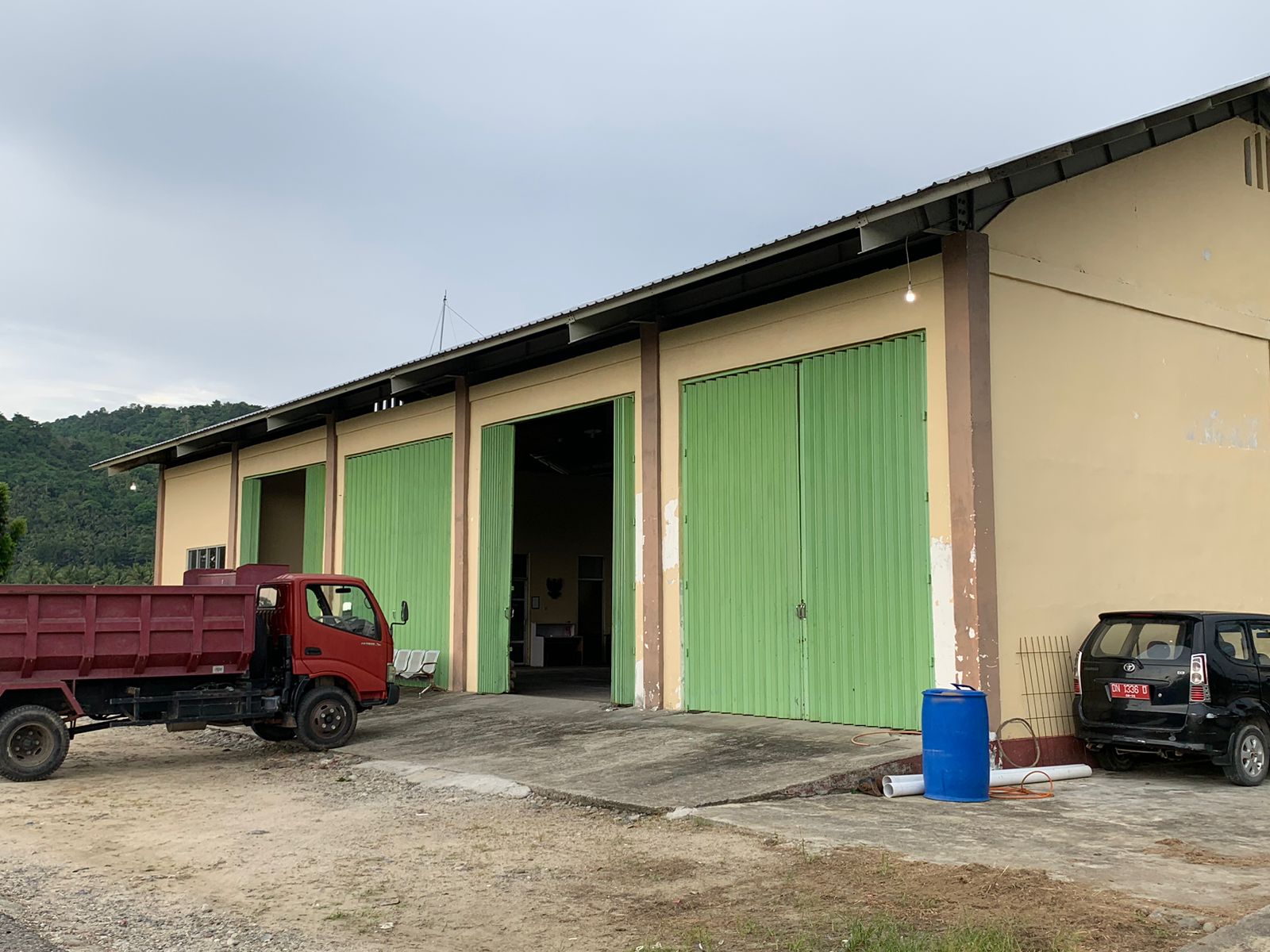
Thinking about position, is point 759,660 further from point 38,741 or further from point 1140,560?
point 38,741

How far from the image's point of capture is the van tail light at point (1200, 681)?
10039mm

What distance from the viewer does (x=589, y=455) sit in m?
25.6

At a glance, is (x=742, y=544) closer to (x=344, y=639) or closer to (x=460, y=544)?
(x=344, y=639)

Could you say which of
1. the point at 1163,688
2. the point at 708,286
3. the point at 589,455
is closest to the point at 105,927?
the point at 1163,688

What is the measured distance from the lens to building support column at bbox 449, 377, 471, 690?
17672mm

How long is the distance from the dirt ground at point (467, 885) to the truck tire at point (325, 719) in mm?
2544

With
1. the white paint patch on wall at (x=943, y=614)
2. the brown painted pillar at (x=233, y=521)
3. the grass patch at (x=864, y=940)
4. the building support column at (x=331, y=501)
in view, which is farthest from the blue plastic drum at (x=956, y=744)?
the brown painted pillar at (x=233, y=521)

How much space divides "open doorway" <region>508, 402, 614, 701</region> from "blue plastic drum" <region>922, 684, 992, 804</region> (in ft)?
53.5

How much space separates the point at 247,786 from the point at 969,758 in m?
6.55

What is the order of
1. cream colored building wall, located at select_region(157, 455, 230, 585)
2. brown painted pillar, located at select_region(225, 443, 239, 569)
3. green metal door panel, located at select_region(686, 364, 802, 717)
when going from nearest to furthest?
green metal door panel, located at select_region(686, 364, 802, 717) → brown painted pillar, located at select_region(225, 443, 239, 569) → cream colored building wall, located at select_region(157, 455, 230, 585)

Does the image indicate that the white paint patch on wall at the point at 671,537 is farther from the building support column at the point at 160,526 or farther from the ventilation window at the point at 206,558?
the building support column at the point at 160,526

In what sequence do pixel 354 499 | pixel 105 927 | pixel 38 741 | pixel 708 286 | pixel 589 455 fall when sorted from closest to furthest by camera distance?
1. pixel 105 927
2. pixel 38 741
3. pixel 708 286
4. pixel 354 499
5. pixel 589 455

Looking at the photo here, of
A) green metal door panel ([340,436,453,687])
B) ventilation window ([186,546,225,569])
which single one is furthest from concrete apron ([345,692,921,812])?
ventilation window ([186,546,225,569])

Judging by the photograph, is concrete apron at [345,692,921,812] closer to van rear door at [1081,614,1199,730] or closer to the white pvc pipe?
the white pvc pipe
